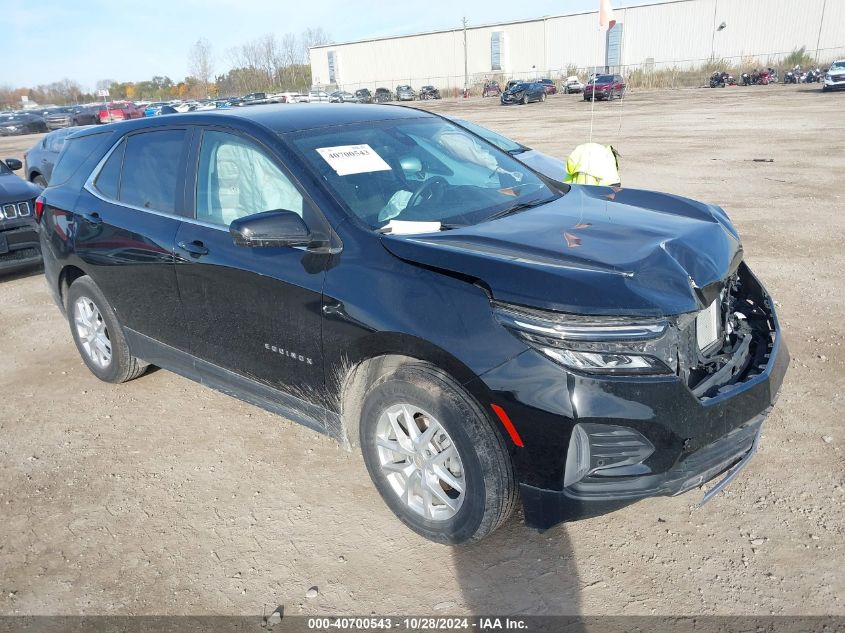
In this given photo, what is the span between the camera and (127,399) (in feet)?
15.3

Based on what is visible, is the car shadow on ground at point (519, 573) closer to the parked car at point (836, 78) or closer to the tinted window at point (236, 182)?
the tinted window at point (236, 182)

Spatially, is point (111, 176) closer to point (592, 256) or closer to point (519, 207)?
point (519, 207)

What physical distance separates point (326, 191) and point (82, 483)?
211 cm

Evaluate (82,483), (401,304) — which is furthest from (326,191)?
(82,483)

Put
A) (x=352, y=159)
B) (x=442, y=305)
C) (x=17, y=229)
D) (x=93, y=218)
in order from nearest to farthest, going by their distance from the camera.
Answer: (x=442, y=305), (x=352, y=159), (x=93, y=218), (x=17, y=229)

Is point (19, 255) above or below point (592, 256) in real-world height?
below

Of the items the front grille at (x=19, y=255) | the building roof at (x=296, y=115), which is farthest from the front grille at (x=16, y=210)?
the building roof at (x=296, y=115)

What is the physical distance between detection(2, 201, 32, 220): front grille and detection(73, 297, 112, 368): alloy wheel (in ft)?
11.8

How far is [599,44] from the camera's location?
68.1 m

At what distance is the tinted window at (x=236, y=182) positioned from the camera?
336 cm

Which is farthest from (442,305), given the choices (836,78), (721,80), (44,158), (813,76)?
(721,80)

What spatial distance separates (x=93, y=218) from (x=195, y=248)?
1.20 m

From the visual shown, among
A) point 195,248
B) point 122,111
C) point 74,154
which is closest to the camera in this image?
point 195,248

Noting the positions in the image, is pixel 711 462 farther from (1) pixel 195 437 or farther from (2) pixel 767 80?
(2) pixel 767 80
